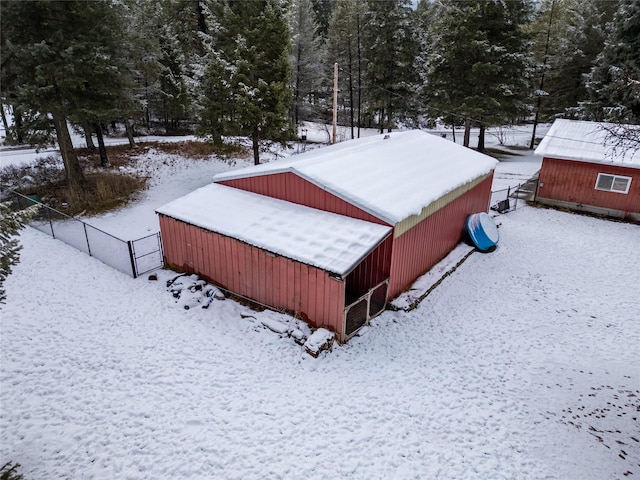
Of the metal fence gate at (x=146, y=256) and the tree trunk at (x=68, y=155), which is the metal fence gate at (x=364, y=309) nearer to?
the metal fence gate at (x=146, y=256)

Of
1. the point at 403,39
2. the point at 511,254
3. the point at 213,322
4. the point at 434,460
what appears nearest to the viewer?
the point at 434,460

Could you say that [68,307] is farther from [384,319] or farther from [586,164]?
[586,164]

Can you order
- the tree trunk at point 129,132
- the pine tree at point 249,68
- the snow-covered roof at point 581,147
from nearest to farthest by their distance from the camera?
the pine tree at point 249,68
the snow-covered roof at point 581,147
the tree trunk at point 129,132

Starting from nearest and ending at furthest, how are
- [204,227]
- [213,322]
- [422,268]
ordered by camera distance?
[213,322] → [204,227] → [422,268]

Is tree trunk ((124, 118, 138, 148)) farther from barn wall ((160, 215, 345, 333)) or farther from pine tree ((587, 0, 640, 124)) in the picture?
pine tree ((587, 0, 640, 124))

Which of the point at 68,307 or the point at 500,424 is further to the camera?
the point at 68,307

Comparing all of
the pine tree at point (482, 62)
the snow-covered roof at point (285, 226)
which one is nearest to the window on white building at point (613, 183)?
the pine tree at point (482, 62)

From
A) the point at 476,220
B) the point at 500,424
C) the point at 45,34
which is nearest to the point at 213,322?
the point at 500,424
